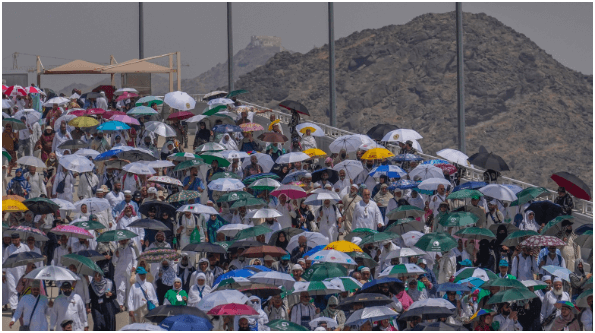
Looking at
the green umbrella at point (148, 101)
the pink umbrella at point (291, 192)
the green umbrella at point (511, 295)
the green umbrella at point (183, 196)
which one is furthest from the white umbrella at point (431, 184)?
the green umbrella at point (148, 101)

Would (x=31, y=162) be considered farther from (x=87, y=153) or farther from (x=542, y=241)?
(x=542, y=241)

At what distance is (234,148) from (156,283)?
902 centimetres

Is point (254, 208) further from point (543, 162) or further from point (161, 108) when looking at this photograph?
point (543, 162)

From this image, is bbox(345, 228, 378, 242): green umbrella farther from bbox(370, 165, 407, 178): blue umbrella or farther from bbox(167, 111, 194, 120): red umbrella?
bbox(167, 111, 194, 120): red umbrella

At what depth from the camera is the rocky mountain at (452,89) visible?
125625mm

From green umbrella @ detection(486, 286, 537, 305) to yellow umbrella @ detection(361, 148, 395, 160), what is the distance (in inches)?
319

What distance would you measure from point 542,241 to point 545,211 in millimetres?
2437

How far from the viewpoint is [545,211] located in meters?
18.5

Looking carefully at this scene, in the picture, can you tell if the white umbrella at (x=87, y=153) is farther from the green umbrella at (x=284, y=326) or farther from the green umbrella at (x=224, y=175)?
the green umbrella at (x=284, y=326)

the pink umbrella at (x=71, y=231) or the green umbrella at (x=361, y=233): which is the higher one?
the pink umbrella at (x=71, y=231)

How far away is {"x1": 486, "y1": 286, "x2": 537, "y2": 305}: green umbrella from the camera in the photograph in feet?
44.5

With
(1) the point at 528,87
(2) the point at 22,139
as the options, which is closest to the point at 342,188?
(2) the point at 22,139

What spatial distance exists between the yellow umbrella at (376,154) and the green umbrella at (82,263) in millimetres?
8409

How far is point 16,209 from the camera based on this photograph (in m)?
Answer: 17.4
